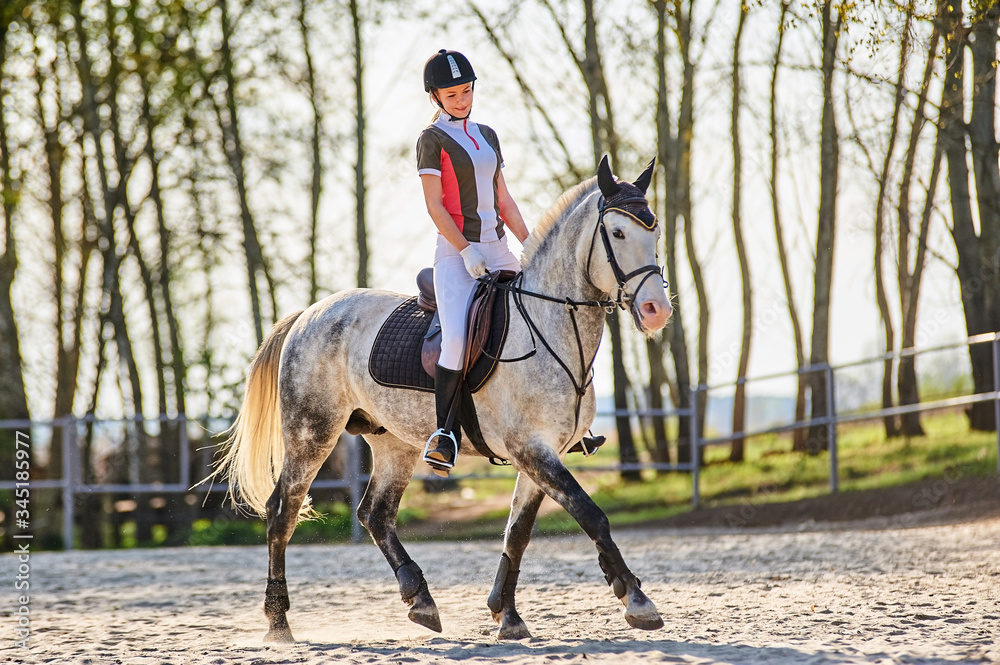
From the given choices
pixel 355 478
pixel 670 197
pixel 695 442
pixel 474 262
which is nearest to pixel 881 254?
pixel 670 197

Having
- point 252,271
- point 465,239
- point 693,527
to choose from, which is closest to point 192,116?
point 252,271

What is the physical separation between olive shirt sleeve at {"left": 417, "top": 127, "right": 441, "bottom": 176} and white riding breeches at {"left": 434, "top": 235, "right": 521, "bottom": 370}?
39 centimetres

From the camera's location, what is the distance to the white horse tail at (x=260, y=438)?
6637mm

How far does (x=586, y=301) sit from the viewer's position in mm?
4961

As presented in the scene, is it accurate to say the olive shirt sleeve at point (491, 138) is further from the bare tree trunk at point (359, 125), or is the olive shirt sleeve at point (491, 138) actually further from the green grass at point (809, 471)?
the bare tree trunk at point (359, 125)

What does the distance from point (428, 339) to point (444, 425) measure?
0.51 meters

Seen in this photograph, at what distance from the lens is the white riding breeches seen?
16.9 ft

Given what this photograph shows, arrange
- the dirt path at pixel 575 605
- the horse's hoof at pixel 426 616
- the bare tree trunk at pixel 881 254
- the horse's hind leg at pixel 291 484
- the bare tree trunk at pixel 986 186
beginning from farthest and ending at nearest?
the bare tree trunk at pixel 881 254 < the bare tree trunk at pixel 986 186 < the horse's hind leg at pixel 291 484 < the horse's hoof at pixel 426 616 < the dirt path at pixel 575 605

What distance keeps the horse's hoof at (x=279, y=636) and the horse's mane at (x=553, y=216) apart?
2411 mm

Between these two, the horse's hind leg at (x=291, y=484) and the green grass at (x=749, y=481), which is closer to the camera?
the horse's hind leg at (x=291, y=484)

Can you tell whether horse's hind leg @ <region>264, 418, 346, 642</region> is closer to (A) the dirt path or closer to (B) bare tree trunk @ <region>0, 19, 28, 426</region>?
(A) the dirt path

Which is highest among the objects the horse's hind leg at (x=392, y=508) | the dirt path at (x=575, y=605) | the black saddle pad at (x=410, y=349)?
the black saddle pad at (x=410, y=349)

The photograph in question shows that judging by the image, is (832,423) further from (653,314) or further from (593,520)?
(653,314)

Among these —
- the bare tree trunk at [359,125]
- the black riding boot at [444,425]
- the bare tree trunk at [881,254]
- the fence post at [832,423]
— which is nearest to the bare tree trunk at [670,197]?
the bare tree trunk at [881,254]
